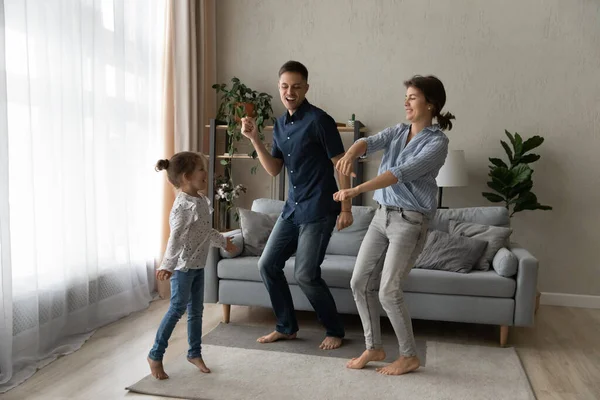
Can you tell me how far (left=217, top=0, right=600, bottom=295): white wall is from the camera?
430 centimetres

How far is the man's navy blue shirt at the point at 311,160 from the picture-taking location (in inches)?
110

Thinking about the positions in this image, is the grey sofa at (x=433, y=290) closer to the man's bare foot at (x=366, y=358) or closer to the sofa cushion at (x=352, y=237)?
the sofa cushion at (x=352, y=237)

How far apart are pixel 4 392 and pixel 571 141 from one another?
406 centimetres

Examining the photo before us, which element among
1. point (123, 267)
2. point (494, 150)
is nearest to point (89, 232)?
point (123, 267)

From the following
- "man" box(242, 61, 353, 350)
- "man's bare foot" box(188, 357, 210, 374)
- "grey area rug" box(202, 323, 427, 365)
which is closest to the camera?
"man's bare foot" box(188, 357, 210, 374)

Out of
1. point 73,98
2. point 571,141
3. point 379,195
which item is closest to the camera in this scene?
point 379,195

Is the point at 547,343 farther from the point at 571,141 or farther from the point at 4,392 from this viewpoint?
Result: the point at 4,392

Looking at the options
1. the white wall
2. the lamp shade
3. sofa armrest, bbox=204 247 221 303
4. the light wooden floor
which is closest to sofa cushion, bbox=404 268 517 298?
the light wooden floor

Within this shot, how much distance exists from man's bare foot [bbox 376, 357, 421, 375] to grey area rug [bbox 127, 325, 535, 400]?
0.11 feet

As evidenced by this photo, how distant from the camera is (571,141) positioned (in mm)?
4324

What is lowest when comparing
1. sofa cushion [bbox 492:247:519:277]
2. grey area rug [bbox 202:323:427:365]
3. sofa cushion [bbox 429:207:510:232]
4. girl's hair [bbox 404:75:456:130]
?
grey area rug [bbox 202:323:427:365]

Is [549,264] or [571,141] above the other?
[571,141]

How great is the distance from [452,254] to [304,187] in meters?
1.08

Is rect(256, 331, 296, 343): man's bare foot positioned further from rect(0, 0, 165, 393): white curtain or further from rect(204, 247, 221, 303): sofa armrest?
rect(0, 0, 165, 393): white curtain
